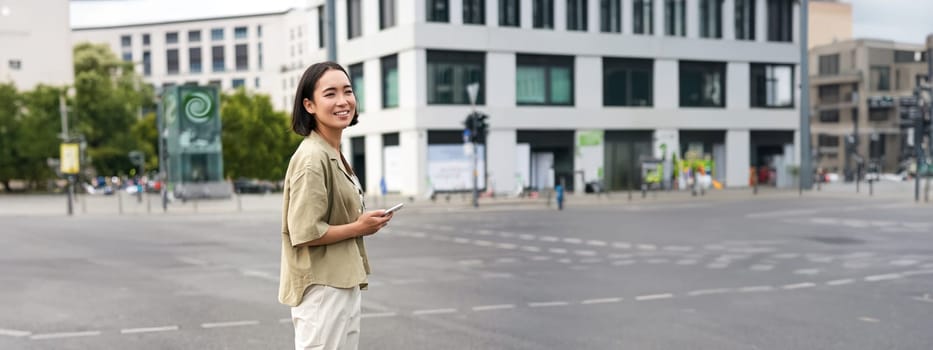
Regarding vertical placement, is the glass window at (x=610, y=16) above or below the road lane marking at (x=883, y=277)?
above

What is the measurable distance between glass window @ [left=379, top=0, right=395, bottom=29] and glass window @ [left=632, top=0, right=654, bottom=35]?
1384 centimetres

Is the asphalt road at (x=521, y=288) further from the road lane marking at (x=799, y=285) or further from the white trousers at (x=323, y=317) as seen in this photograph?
the white trousers at (x=323, y=317)

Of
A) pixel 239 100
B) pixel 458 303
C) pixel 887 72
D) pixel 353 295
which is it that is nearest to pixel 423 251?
pixel 458 303

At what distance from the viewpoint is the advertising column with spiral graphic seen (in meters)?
42.9

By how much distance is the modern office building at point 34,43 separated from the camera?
204ft

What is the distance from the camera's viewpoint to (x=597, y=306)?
9078 millimetres

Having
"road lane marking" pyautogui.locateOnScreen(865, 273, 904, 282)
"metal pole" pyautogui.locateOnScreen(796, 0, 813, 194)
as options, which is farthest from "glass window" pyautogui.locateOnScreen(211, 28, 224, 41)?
"road lane marking" pyautogui.locateOnScreen(865, 273, 904, 282)

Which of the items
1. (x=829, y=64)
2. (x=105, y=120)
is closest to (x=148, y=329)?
(x=105, y=120)

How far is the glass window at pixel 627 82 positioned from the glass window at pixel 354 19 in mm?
13861

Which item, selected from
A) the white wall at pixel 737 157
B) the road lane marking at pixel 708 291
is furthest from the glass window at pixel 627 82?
the road lane marking at pixel 708 291

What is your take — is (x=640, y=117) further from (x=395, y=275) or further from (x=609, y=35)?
(x=395, y=275)

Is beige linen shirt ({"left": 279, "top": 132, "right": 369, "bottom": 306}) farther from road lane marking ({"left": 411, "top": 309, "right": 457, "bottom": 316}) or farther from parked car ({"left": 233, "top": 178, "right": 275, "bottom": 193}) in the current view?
parked car ({"left": 233, "top": 178, "right": 275, "bottom": 193})

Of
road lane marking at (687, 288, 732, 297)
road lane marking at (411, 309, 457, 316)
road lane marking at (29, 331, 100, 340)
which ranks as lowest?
road lane marking at (687, 288, 732, 297)

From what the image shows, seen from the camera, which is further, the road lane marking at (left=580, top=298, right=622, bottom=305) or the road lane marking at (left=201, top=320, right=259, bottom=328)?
the road lane marking at (left=580, top=298, right=622, bottom=305)
